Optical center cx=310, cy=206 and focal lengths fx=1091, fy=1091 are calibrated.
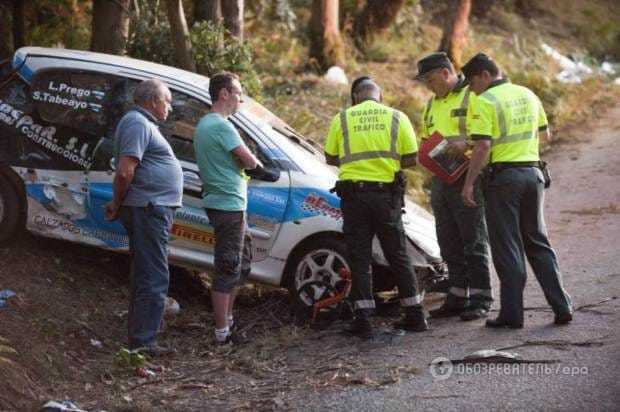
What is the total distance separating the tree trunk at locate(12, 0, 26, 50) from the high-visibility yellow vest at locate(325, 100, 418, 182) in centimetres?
776

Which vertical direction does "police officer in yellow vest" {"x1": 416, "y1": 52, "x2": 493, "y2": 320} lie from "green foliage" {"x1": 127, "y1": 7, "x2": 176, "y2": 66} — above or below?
below

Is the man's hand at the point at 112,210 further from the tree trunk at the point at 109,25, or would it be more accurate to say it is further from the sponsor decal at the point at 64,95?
the tree trunk at the point at 109,25

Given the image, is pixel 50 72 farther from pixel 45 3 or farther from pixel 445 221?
pixel 45 3

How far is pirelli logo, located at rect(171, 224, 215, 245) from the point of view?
28.9ft

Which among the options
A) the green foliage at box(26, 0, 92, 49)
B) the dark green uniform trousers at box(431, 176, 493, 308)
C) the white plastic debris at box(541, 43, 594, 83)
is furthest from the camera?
the white plastic debris at box(541, 43, 594, 83)

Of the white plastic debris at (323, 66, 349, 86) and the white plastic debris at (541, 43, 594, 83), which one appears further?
the white plastic debris at (541, 43, 594, 83)

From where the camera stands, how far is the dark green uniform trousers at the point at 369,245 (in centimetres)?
808

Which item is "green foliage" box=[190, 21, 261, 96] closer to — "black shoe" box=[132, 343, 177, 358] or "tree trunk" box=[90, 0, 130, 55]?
"tree trunk" box=[90, 0, 130, 55]

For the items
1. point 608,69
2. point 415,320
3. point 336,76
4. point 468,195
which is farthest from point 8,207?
point 608,69

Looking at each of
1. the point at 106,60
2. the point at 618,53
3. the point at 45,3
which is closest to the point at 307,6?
the point at 45,3

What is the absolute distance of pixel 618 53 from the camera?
32156 millimetres

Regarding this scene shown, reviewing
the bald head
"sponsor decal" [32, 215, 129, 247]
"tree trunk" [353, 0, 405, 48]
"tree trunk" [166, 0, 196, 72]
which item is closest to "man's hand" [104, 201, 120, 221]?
"sponsor decal" [32, 215, 129, 247]

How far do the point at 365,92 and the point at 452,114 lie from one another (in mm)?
728

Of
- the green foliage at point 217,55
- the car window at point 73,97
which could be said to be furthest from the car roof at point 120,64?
the green foliage at point 217,55
